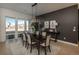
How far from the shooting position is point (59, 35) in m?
2.80

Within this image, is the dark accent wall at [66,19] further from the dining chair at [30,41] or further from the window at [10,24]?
→ the window at [10,24]

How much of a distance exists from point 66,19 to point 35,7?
1071 millimetres

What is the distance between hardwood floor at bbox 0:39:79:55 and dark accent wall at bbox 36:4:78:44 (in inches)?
11.4

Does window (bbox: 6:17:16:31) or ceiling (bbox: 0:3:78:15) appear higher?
ceiling (bbox: 0:3:78:15)

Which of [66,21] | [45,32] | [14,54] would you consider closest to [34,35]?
[45,32]

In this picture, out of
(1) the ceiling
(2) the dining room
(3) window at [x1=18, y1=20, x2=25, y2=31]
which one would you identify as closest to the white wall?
(2) the dining room

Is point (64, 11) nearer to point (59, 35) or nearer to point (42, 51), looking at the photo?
point (59, 35)

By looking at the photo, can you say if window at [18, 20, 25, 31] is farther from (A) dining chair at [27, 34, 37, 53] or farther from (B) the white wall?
(A) dining chair at [27, 34, 37, 53]

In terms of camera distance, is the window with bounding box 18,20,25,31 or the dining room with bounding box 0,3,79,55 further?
the window with bounding box 18,20,25,31

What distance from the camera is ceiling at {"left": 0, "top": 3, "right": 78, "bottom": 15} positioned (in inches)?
92.9

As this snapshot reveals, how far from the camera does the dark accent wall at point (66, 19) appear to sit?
263 centimetres

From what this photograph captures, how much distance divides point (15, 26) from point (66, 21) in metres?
1.58

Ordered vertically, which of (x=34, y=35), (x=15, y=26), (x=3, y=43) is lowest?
(x=3, y=43)

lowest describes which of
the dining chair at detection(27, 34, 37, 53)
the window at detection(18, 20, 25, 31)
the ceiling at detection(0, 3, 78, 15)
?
the dining chair at detection(27, 34, 37, 53)
